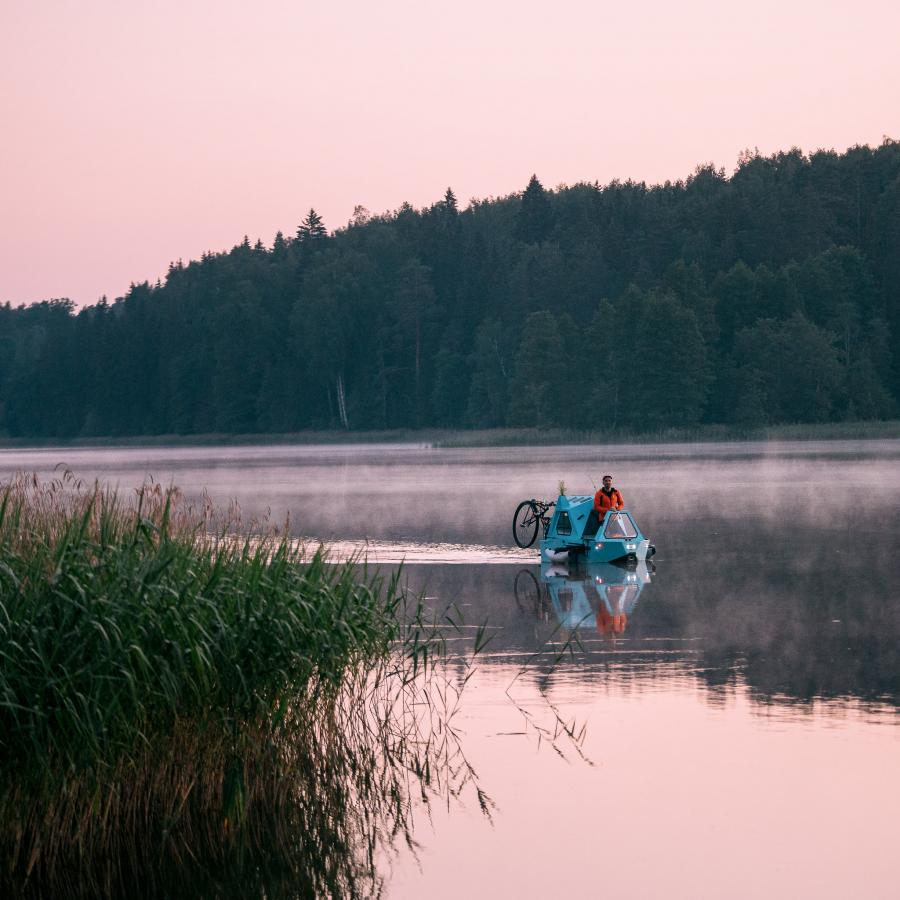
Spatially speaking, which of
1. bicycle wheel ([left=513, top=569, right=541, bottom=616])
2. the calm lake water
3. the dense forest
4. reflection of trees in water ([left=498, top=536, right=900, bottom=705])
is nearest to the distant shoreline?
the dense forest

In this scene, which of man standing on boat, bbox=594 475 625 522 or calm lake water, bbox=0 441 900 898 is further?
man standing on boat, bbox=594 475 625 522

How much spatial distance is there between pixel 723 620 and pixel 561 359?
107994 millimetres

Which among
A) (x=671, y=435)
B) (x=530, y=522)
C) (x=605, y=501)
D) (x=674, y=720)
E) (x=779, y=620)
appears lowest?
(x=674, y=720)

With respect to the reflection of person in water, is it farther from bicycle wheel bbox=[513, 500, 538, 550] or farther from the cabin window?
bicycle wheel bbox=[513, 500, 538, 550]

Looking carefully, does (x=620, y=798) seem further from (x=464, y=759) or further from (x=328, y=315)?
(x=328, y=315)

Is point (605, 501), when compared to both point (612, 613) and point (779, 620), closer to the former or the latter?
point (612, 613)

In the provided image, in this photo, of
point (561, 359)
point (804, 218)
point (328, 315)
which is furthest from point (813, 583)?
point (328, 315)

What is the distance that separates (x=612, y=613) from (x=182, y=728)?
34.9 ft

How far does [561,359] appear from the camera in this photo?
415ft

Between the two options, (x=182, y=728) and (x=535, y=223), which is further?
(x=535, y=223)

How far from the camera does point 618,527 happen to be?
27734 millimetres

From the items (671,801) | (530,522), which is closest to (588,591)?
(530,522)

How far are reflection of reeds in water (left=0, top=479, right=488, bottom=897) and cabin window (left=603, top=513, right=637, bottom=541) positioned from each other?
15574 millimetres

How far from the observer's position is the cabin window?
2756 centimetres
